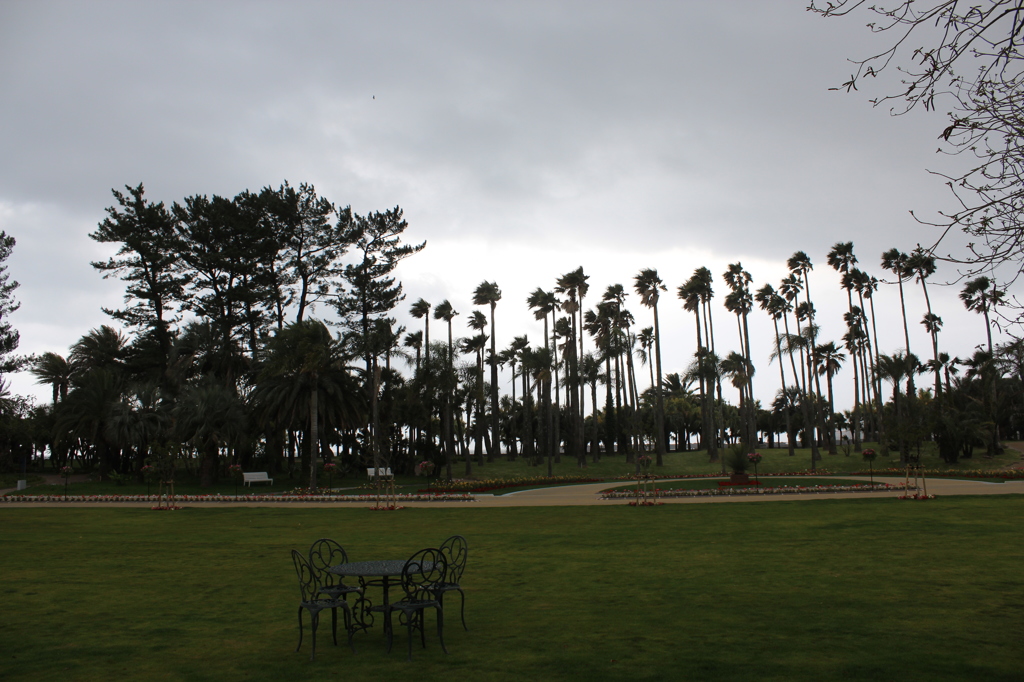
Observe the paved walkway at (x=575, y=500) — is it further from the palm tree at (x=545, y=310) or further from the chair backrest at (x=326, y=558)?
the palm tree at (x=545, y=310)

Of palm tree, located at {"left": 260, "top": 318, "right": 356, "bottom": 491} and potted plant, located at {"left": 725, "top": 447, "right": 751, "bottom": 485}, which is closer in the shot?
potted plant, located at {"left": 725, "top": 447, "right": 751, "bottom": 485}

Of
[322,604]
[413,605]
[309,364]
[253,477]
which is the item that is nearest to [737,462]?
[309,364]

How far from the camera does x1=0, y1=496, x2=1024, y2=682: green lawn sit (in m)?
6.48

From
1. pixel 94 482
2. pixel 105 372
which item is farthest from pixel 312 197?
pixel 94 482

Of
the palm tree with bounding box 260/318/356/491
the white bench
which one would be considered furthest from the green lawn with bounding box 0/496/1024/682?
the white bench

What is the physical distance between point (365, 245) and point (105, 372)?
70.0 feet

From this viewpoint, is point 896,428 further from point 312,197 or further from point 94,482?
point 94,482

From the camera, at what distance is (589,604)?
29.5ft

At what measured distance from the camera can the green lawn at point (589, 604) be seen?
648 cm

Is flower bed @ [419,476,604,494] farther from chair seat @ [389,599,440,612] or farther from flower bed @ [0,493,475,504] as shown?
chair seat @ [389,599,440,612]

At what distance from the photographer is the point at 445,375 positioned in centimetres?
4428

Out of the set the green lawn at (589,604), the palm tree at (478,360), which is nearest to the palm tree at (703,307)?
the palm tree at (478,360)

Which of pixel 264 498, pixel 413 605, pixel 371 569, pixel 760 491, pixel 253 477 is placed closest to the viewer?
pixel 413 605

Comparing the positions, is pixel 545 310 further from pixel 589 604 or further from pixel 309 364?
pixel 589 604
